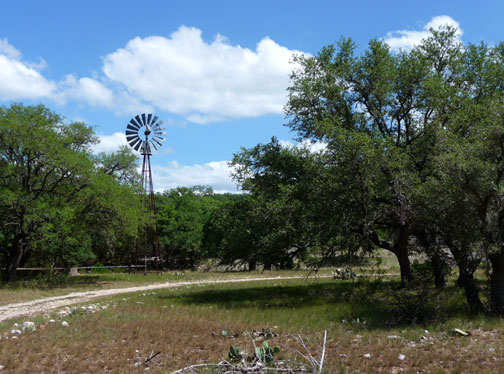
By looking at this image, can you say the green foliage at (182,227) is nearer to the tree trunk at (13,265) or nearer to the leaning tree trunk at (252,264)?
the leaning tree trunk at (252,264)

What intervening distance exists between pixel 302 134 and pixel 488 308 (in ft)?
36.7

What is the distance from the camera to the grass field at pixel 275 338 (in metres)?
9.14

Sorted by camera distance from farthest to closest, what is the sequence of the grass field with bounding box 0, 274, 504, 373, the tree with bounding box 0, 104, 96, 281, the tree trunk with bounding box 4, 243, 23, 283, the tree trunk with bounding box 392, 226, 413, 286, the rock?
1. the tree trunk with bounding box 4, 243, 23, 283
2. the tree with bounding box 0, 104, 96, 281
3. the tree trunk with bounding box 392, 226, 413, 286
4. the rock
5. the grass field with bounding box 0, 274, 504, 373

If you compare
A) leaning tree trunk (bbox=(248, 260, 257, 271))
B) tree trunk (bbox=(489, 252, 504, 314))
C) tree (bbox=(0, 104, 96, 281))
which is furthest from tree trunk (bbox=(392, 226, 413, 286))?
tree (bbox=(0, 104, 96, 281))

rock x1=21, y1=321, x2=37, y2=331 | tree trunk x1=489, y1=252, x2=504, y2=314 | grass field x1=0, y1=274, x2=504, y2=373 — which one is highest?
tree trunk x1=489, y1=252, x2=504, y2=314

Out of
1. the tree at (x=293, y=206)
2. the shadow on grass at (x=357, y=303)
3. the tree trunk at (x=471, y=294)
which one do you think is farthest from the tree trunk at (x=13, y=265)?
the tree trunk at (x=471, y=294)

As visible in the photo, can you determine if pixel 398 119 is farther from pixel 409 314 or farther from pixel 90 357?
pixel 90 357

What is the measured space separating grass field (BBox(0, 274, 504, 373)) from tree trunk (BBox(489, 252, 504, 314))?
86 cm

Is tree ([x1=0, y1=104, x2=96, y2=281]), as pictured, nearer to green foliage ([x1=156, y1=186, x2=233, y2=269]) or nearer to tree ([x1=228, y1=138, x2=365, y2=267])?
tree ([x1=228, y1=138, x2=365, y2=267])

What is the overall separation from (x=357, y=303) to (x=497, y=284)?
4.96 m

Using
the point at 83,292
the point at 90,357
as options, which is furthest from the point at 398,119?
the point at 83,292

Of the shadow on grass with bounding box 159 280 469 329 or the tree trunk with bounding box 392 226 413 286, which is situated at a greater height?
the tree trunk with bounding box 392 226 413 286

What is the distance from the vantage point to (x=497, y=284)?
13.2m

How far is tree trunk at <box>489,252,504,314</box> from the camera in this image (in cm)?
1302
